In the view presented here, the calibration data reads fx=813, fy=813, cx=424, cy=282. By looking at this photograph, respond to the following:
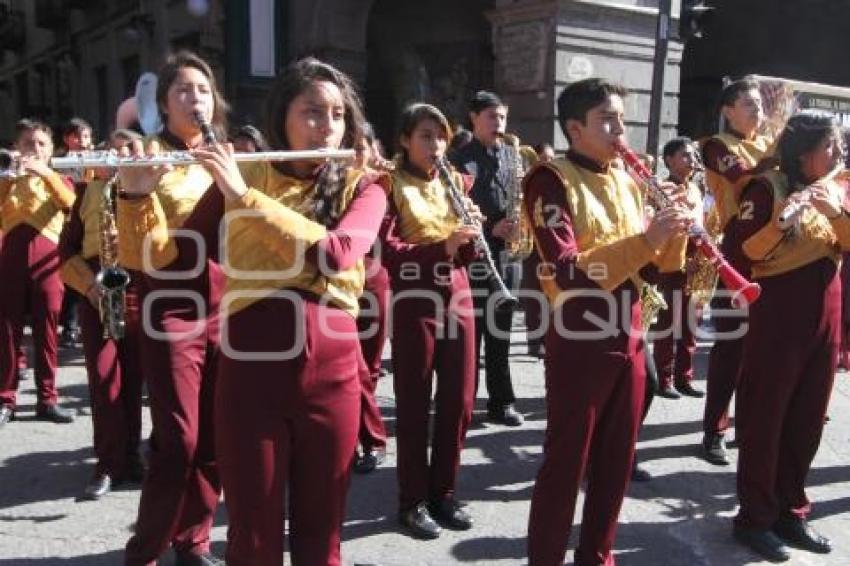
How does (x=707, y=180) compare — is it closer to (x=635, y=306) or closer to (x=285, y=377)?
(x=635, y=306)

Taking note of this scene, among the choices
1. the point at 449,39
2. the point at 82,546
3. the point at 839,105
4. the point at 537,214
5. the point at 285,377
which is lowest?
the point at 82,546

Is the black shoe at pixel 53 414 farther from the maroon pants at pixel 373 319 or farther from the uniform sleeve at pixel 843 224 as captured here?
the uniform sleeve at pixel 843 224

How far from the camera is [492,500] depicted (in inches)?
164

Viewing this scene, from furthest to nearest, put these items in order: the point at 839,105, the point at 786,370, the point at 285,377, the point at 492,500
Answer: the point at 839,105, the point at 492,500, the point at 786,370, the point at 285,377

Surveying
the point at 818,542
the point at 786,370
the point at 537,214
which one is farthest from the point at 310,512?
the point at 818,542

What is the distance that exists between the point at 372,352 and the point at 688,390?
8.47ft

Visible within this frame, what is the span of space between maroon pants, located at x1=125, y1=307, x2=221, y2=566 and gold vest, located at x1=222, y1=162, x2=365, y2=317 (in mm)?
804

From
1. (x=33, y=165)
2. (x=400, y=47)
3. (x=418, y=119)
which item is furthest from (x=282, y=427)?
(x=400, y=47)

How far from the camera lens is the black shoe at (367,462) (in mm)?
4500

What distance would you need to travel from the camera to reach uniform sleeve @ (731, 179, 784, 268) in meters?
3.44

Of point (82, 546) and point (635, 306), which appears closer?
point (635, 306)

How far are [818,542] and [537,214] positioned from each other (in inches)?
80.5

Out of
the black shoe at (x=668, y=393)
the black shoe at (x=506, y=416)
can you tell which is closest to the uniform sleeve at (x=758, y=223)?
the black shoe at (x=506, y=416)

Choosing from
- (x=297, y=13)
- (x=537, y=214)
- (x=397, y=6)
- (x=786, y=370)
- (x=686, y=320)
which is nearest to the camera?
(x=537, y=214)
